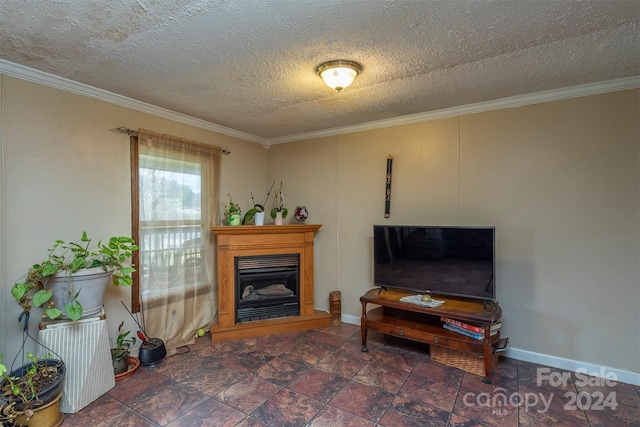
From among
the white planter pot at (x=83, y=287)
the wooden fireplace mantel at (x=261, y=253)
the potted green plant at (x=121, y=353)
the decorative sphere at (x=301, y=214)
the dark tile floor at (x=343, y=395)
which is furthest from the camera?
the decorative sphere at (x=301, y=214)

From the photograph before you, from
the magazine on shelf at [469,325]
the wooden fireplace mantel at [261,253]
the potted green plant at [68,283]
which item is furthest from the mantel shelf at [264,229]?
the magazine on shelf at [469,325]

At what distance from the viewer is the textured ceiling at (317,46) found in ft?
5.08

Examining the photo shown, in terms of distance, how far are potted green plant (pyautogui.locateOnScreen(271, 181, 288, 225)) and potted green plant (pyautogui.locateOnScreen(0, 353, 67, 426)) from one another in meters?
2.33

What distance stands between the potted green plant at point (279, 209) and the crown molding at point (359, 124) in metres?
0.94

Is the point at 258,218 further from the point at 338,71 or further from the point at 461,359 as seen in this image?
the point at 461,359

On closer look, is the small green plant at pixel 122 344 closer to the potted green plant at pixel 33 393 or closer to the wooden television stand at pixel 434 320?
the potted green plant at pixel 33 393

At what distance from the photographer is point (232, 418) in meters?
1.95

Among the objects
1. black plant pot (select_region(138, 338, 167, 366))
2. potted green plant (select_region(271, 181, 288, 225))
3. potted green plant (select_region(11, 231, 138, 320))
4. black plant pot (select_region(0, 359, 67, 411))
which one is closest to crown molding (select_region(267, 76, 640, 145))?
potted green plant (select_region(271, 181, 288, 225))

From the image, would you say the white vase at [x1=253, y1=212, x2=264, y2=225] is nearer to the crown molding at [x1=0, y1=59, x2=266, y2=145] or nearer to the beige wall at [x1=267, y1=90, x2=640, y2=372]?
the crown molding at [x1=0, y1=59, x2=266, y2=145]

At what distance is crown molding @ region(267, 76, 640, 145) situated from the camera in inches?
93.5

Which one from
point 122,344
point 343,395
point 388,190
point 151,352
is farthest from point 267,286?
point 388,190

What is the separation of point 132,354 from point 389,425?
237 centimetres

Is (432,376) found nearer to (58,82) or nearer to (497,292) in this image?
(497,292)

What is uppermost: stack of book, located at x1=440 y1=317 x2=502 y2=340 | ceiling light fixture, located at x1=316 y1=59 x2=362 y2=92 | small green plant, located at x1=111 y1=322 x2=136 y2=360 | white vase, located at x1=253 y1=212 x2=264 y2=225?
ceiling light fixture, located at x1=316 y1=59 x2=362 y2=92
